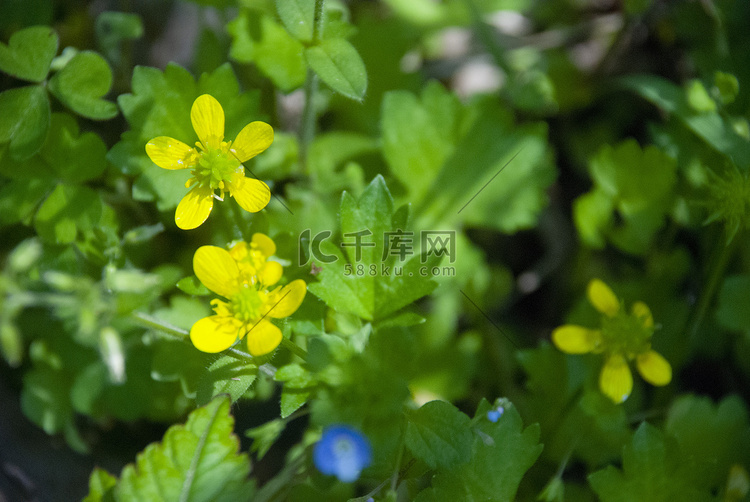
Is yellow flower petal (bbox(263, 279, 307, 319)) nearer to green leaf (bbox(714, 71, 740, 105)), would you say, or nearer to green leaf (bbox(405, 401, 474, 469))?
green leaf (bbox(405, 401, 474, 469))

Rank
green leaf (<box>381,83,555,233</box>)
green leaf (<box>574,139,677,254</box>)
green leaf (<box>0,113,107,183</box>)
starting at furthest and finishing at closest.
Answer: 1. green leaf (<box>381,83,555,233</box>)
2. green leaf (<box>574,139,677,254</box>)
3. green leaf (<box>0,113,107,183</box>)

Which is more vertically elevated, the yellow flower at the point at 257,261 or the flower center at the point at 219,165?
the flower center at the point at 219,165

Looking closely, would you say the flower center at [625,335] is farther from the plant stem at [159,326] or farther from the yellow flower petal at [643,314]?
the plant stem at [159,326]

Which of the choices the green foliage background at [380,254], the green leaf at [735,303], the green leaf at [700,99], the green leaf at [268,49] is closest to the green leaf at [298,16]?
the green foliage background at [380,254]

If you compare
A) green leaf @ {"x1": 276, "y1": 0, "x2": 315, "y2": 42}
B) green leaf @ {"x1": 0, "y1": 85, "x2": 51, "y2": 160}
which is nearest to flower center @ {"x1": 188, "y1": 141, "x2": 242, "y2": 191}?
green leaf @ {"x1": 276, "y1": 0, "x2": 315, "y2": 42}

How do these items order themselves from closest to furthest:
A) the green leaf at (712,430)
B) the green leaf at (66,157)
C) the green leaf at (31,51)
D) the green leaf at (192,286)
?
the green leaf at (192,286)
the green leaf at (31,51)
the green leaf at (66,157)
the green leaf at (712,430)

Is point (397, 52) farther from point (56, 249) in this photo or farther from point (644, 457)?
point (644, 457)

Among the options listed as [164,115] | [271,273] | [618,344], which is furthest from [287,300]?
[618,344]

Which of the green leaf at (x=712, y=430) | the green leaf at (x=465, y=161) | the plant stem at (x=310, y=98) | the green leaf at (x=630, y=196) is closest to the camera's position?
the plant stem at (x=310, y=98)

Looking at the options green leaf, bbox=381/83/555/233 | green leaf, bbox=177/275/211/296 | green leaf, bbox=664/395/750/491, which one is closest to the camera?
green leaf, bbox=177/275/211/296
